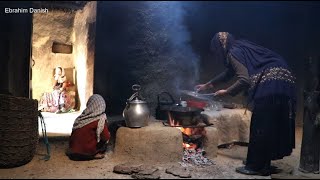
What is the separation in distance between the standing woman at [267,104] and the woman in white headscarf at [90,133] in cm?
198

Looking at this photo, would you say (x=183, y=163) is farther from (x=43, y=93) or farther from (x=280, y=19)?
(x=43, y=93)

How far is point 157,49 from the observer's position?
6.69 m

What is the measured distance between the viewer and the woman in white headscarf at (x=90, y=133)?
490 cm

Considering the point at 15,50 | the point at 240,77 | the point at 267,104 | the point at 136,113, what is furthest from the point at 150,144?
the point at 15,50

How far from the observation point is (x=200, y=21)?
770 cm

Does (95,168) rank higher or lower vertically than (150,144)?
lower

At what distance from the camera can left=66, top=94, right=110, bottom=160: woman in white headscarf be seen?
490 centimetres

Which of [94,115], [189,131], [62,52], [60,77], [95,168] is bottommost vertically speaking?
[95,168]

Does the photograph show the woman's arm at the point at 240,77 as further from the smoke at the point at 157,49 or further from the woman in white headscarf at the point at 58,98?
the woman in white headscarf at the point at 58,98

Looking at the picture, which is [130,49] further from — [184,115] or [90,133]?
[90,133]

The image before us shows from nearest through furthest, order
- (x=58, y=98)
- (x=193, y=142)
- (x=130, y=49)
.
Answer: (x=193, y=142) → (x=130, y=49) → (x=58, y=98)

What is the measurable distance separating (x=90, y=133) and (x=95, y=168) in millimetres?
561

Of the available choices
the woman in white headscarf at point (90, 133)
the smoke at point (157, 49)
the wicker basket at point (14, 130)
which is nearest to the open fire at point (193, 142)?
the woman in white headscarf at point (90, 133)

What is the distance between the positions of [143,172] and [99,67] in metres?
2.87
